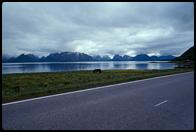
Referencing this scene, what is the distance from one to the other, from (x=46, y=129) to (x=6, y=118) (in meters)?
1.67

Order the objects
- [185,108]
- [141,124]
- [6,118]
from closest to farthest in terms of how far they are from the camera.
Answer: [141,124]
[6,118]
[185,108]

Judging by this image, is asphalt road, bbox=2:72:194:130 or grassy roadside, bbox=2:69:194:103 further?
grassy roadside, bbox=2:69:194:103

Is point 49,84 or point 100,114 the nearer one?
point 100,114

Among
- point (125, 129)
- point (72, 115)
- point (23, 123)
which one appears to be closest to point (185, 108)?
point (125, 129)

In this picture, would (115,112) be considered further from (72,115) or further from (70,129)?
(70,129)

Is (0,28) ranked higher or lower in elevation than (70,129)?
higher

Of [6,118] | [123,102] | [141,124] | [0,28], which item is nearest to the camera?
[141,124]

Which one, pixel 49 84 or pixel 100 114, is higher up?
pixel 100 114

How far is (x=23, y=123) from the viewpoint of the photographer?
5762 millimetres

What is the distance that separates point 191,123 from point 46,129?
4.06 meters

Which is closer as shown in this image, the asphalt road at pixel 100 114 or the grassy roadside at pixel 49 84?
the asphalt road at pixel 100 114

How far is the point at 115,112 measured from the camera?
7004 millimetres

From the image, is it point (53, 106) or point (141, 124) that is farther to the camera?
point (53, 106)

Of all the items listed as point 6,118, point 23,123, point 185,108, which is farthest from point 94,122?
point 185,108
